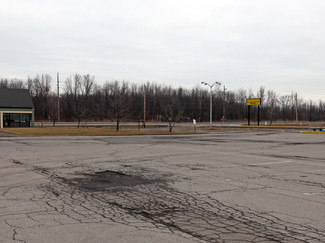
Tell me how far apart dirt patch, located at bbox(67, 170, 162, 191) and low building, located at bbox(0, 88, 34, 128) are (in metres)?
43.5

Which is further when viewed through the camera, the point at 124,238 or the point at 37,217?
the point at 37,217

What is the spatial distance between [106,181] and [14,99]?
4783cm

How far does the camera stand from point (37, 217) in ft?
18.7

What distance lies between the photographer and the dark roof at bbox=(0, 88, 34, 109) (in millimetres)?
49584

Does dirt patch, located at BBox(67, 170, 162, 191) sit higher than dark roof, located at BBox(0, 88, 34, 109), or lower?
lower

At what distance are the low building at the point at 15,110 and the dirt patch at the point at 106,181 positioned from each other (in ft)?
143

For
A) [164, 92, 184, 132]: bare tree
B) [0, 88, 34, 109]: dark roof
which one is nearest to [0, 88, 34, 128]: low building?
[0, 88, 34, 109]: dark roof

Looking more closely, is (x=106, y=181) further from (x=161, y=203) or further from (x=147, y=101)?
(x=147, y=101)

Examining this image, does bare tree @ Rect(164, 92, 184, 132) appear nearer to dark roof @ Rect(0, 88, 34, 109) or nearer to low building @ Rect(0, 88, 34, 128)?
low building @ Rect(0, 88, 34, 128)

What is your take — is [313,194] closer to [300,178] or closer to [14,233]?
[300,178]

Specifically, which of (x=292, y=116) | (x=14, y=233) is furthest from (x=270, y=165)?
(x=292, y=116)

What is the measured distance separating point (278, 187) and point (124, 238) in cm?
511

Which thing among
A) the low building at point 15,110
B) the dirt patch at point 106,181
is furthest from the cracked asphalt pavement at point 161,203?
the low building at point 15,110

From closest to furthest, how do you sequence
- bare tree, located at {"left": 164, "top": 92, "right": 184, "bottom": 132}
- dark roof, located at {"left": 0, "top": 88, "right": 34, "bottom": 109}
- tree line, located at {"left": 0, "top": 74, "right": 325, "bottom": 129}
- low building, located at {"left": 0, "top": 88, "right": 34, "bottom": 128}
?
bare tree, located at {"left": 164, "top": 92, "right": 184, "bottom": 132}
low building, located at {"left": 0, "top": 88, "right": 34, "bottom": 128}
dark roof, located at {"left": 0, "top": 88, "right": 34, "bottom": 109}
tree line, located at {"left": 0, "top": 74, "right": 325, "bottom": 129}
